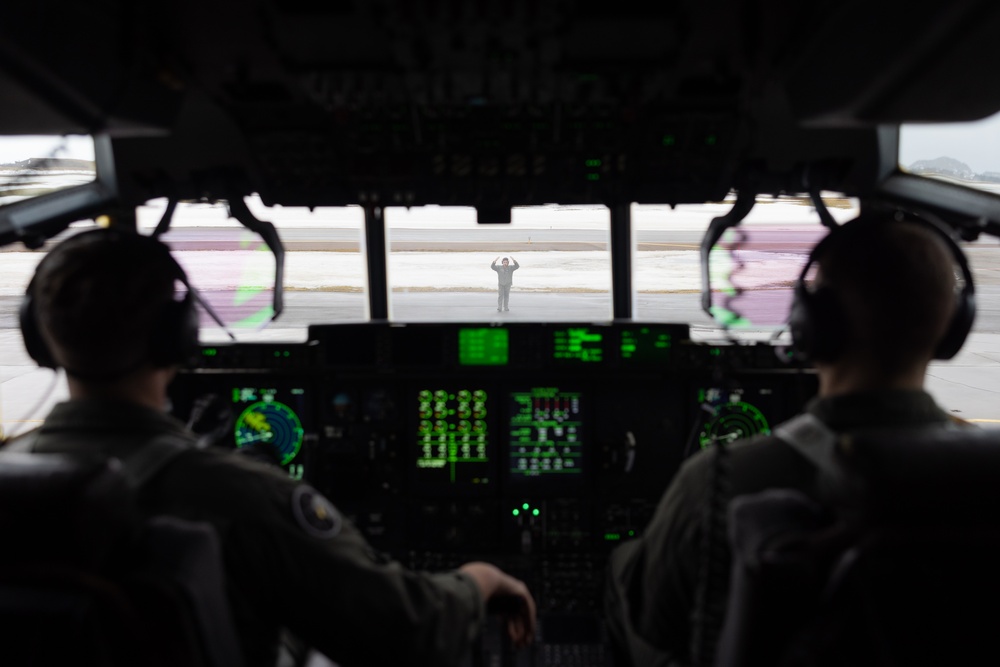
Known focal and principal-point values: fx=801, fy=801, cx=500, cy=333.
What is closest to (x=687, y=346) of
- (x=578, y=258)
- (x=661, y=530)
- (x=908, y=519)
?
(x=661, y=530)

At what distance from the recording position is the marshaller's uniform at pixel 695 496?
1.20m

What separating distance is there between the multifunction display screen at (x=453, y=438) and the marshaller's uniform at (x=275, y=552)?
1.00m

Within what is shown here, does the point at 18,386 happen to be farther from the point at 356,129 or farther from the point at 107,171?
the point at 356,129

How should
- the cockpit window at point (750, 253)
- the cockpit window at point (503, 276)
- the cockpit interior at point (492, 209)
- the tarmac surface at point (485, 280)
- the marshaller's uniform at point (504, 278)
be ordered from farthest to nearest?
the cockpit window at point (503, 276)
the marshaller's uniform at point (504, 278)
the tarmac surface at point (485, 280)
the cockpit window at point (750, 253)
the cockpit interior at point (492, 209)

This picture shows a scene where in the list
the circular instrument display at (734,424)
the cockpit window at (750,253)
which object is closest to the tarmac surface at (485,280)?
the cockpit window at (750,253)

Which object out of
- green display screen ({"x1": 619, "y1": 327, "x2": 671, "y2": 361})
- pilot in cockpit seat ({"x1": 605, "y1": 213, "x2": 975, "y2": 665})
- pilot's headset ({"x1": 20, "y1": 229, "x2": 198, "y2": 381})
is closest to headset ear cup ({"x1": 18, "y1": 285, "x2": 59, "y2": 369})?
pilot's headset ({"x1": 20, "y1": 229, "x2": 198, "y2": 381})

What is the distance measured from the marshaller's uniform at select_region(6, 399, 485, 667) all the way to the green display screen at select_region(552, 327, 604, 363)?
1058mm

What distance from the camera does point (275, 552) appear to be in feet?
3.78

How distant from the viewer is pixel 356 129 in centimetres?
190

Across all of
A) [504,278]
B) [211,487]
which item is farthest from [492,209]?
[504,278]

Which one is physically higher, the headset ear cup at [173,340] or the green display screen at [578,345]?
the headset ear cup at [173,340]

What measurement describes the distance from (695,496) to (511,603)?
522 millimetres

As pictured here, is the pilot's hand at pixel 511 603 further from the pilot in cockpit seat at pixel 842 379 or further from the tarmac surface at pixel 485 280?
the tarmac surface at pixel 485 280

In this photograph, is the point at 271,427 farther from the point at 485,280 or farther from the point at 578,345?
the point at 485,280
